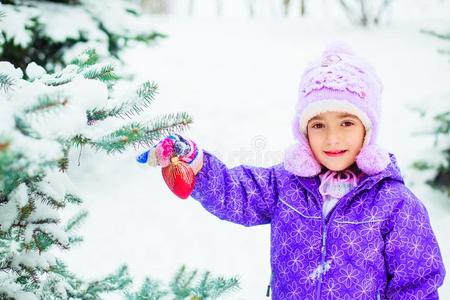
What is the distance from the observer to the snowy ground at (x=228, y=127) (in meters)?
3.50

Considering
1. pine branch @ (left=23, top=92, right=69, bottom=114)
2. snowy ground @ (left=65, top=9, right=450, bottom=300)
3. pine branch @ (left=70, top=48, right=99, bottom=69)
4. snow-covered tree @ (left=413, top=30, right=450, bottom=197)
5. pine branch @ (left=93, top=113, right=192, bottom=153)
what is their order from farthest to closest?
1. snow-covered tree @ (left=413, top=30, right=450, bottom=197)
2. snowy ground @ (left=65, top=9, right=450, bottom=300)
3. pine branch @ (left=70, top=48, right=99, bottom=69)
4. pine branch @ (left=93, top=113, right=192, bottom=153)
5. pine branch @ (left=23, top=92, right=69, bottom=114)

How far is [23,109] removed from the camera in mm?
861

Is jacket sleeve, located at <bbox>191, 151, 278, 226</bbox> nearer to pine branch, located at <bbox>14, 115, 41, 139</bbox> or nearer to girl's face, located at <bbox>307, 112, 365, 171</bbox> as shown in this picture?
girl's face, located at <bbox>307, 112, 365, 171</bbox>

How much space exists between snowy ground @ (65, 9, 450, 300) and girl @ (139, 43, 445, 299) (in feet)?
3.75

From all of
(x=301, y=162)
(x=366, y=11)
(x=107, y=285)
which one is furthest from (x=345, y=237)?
(x=366, y=11)

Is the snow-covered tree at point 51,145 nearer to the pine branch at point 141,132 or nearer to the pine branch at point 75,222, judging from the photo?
the pine branch at point 141,132

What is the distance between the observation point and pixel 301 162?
186 centimetres

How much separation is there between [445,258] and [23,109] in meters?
3.17

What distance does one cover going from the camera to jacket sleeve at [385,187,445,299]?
1653 mm

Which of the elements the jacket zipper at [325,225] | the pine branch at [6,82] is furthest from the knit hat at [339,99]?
the pine branch at [6,82]

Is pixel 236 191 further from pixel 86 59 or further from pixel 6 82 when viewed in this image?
pixel 6 82

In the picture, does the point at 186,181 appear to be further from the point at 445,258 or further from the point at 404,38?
the point at 404,38

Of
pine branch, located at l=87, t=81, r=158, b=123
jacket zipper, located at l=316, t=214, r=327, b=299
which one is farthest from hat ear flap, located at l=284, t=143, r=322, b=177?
pine branch, located at l=87, t=81, r=158, b=123

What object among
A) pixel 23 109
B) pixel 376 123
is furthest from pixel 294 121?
pixel 23 109
